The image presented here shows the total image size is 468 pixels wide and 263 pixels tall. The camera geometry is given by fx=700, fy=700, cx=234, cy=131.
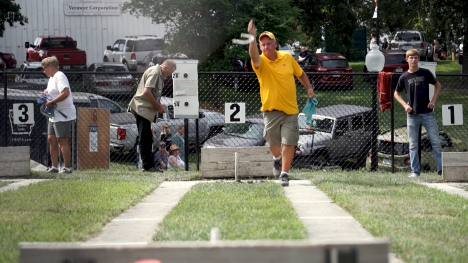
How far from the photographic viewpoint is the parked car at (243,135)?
16203 mm

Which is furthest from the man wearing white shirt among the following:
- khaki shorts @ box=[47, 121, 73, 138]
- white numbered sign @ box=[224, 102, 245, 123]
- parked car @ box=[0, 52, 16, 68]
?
parked car @ box=[0, 52, 16, 68]

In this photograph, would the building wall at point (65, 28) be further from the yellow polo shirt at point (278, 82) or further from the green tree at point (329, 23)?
the yellow polo shirt at point (278, 82)

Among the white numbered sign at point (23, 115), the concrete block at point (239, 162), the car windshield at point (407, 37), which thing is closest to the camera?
the concrete block at point (239, 162)

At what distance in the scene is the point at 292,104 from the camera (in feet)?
29.2

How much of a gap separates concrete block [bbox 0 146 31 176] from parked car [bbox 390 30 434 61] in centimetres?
3173

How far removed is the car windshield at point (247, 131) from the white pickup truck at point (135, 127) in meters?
0.34

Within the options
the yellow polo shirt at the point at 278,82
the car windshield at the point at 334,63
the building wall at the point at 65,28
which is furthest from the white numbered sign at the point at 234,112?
the building wall at the point at 65,28

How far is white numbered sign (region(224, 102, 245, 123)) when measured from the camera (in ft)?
38.0

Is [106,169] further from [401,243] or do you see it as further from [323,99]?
[323,99]

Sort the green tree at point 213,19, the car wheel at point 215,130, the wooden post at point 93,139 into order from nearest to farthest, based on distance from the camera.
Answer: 1. the wooden post at point 93,139
2. the car wheel at point 215,130
3. the green tree at point 213,19

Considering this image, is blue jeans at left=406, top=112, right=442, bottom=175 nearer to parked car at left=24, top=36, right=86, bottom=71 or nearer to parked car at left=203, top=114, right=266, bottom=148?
parked car at left=203, top=114, right=266, bottom=148

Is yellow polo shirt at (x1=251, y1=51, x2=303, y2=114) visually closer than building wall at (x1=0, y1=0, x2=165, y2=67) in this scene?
Yes

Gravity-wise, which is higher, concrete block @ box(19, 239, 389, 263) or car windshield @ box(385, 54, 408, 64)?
car windshield @ box(385, 54, 408, 64)

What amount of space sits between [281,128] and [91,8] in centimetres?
3532
